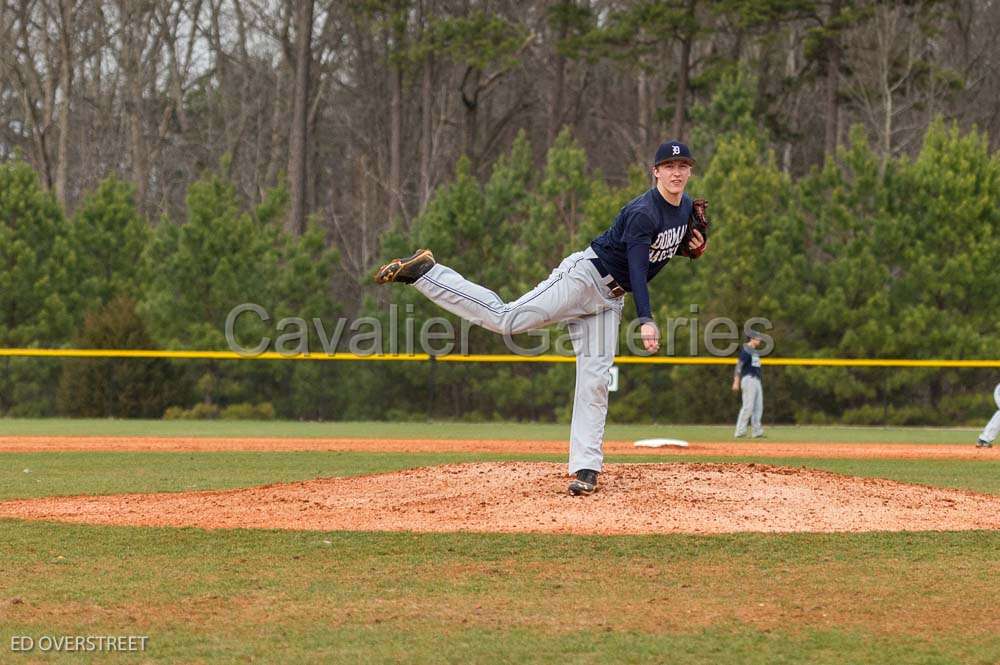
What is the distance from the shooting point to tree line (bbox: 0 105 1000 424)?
2700 centimetres

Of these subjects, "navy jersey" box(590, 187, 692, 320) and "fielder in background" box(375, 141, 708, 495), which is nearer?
"navy jersey" box(590, 187, 692, 320)

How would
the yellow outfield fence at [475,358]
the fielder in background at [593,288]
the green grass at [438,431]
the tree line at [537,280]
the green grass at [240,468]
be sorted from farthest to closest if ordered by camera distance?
the tree line at [537,280] < the yellow outfield fence at [475,358] < the green grass at [438,431] < the green grass at [240,468] < the fielder in background at [593,288]

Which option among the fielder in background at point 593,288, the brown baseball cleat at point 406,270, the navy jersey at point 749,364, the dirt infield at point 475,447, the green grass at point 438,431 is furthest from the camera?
the navy jersey at point 749,364

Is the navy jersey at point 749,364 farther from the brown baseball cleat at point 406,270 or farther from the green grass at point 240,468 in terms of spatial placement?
the brown baseball cleat at point 406,270

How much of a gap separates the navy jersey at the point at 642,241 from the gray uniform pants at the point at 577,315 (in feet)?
0.40

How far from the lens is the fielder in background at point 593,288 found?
7.47 meters

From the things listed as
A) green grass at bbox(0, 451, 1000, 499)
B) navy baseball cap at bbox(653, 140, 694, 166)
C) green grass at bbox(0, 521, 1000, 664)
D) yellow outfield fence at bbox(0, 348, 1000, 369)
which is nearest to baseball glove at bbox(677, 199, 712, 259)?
navy baseball cap at bbox(653, 140, 694, 166)

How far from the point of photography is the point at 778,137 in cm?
3712

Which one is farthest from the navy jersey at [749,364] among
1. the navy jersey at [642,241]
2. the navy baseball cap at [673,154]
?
the navy baseball cap at [673,154]

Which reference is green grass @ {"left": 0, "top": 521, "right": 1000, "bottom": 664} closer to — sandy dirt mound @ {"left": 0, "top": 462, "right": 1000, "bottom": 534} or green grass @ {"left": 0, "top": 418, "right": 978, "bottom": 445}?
sandy dirt mound @ {"left": 0, "top": 462, "right": 1000, "bottom": 534}

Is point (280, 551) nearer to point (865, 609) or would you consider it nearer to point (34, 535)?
point (34, 535)

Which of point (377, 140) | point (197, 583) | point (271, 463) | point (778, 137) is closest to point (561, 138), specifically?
point (778, 137)

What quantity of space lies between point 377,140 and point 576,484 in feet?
128

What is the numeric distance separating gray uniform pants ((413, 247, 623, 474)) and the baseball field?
45 centimetres
